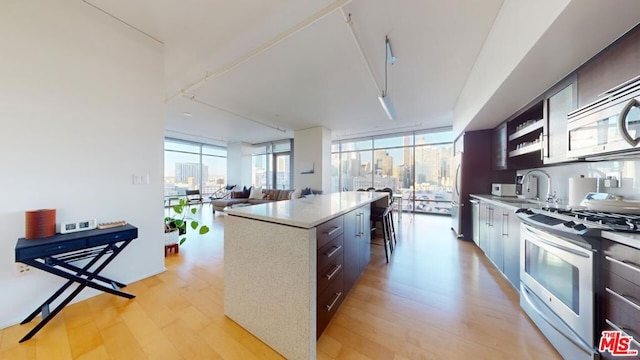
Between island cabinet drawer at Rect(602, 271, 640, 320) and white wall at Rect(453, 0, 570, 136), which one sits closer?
island cabinet drawer at Rect(602, 271, 640, 320)

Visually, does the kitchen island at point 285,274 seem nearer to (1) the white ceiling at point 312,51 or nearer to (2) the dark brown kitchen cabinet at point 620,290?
(2) the dark brown kitchen cabinet at point 620,290

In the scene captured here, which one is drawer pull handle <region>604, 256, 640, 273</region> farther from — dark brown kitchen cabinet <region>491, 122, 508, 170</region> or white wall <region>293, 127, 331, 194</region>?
white wall <region>293, 127, 331, 194</region>

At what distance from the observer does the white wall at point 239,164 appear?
9461 millimetres

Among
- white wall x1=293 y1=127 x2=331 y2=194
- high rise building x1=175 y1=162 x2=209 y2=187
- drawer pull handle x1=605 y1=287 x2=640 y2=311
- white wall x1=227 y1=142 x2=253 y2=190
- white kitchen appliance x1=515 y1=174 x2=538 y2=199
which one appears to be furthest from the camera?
white wall x1=227 y1=142 x2=253 y2=190

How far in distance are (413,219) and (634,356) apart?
5.20m

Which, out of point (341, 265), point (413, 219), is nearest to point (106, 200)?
point (341, 265)

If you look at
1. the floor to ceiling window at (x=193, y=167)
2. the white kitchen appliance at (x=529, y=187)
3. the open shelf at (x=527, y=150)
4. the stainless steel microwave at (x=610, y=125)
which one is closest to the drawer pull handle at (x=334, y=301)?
the stainless steel microwave at (x=610, y=125)

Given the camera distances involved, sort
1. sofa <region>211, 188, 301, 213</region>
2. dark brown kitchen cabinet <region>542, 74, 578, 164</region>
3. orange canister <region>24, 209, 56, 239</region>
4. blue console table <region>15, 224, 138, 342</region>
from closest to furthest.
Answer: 1. blue console table <region>15, 224, 138, 342</region>
2. orange canister <region>24, 209, 56, 239</region>
3. dark brown kitchen cabinet <region>542, 74, 578, 164</region>
4. sofa <region>211, 188, 301, 213</region>

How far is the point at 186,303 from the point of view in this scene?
1.93 m

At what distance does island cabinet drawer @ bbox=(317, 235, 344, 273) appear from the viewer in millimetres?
1423

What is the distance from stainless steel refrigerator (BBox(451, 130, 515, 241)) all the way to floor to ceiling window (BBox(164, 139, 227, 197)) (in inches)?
365

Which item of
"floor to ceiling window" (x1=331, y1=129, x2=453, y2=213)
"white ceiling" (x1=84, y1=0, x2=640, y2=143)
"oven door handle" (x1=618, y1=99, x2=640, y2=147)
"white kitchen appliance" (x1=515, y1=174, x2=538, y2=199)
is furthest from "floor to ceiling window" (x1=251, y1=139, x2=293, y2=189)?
"oven door handle" (x1=618, y1=99, x2=640, y2=147)

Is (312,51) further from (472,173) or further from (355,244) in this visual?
(472,173)

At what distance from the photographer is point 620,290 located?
1.07 m
